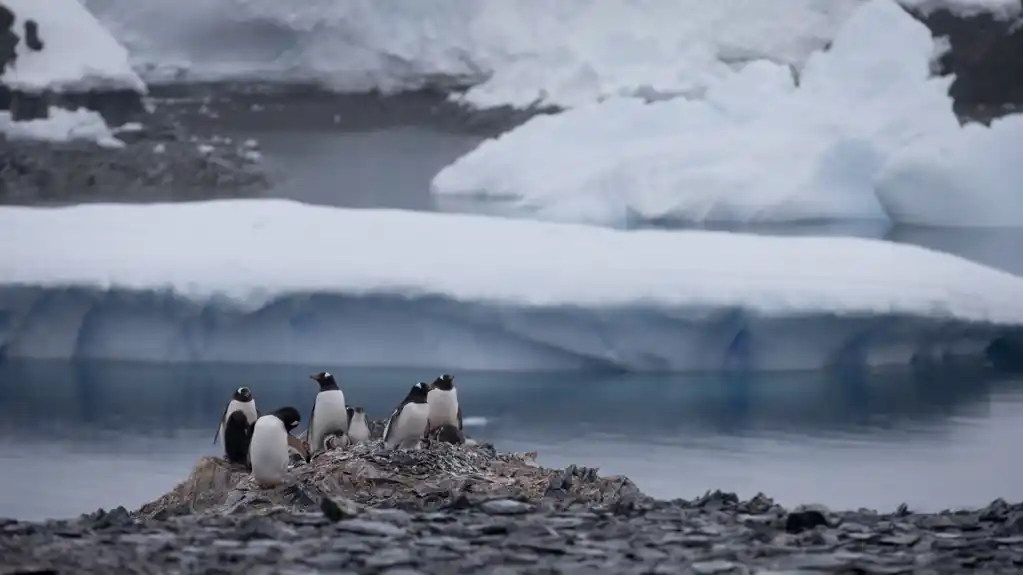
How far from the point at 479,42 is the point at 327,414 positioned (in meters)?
7.94

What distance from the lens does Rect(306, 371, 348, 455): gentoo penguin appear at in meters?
4.10

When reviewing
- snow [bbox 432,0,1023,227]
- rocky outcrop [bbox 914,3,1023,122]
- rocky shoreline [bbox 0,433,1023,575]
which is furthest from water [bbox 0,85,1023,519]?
rocky outcrop [bbox 914,3,1023,122]

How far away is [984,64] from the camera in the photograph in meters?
10.4

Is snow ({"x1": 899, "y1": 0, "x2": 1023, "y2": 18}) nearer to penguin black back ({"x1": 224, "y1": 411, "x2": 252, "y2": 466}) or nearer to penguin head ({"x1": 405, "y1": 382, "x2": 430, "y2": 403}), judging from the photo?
penguin head ({"x1": 405, "y1": 382, "x2": 430, "y2": 403})

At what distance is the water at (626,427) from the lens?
513cm

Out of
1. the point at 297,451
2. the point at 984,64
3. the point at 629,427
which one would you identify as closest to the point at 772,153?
the point at 984,64

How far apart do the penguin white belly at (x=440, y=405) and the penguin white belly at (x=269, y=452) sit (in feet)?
2.53

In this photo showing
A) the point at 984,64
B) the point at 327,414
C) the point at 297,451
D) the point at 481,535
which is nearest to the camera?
the point at 481,535

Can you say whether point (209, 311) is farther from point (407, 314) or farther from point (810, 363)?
point (810, 363)

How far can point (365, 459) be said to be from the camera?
351 cm

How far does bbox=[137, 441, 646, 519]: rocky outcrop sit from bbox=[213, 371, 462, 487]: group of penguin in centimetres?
8

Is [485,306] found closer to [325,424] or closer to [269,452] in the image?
[325,424]

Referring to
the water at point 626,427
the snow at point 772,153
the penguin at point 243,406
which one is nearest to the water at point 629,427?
the water at point 626,427

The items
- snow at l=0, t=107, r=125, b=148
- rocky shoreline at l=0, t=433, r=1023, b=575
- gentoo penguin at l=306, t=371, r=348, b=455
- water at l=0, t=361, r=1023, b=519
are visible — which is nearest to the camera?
rocky shoreline at l=0, t=433, r=1023, b=575
